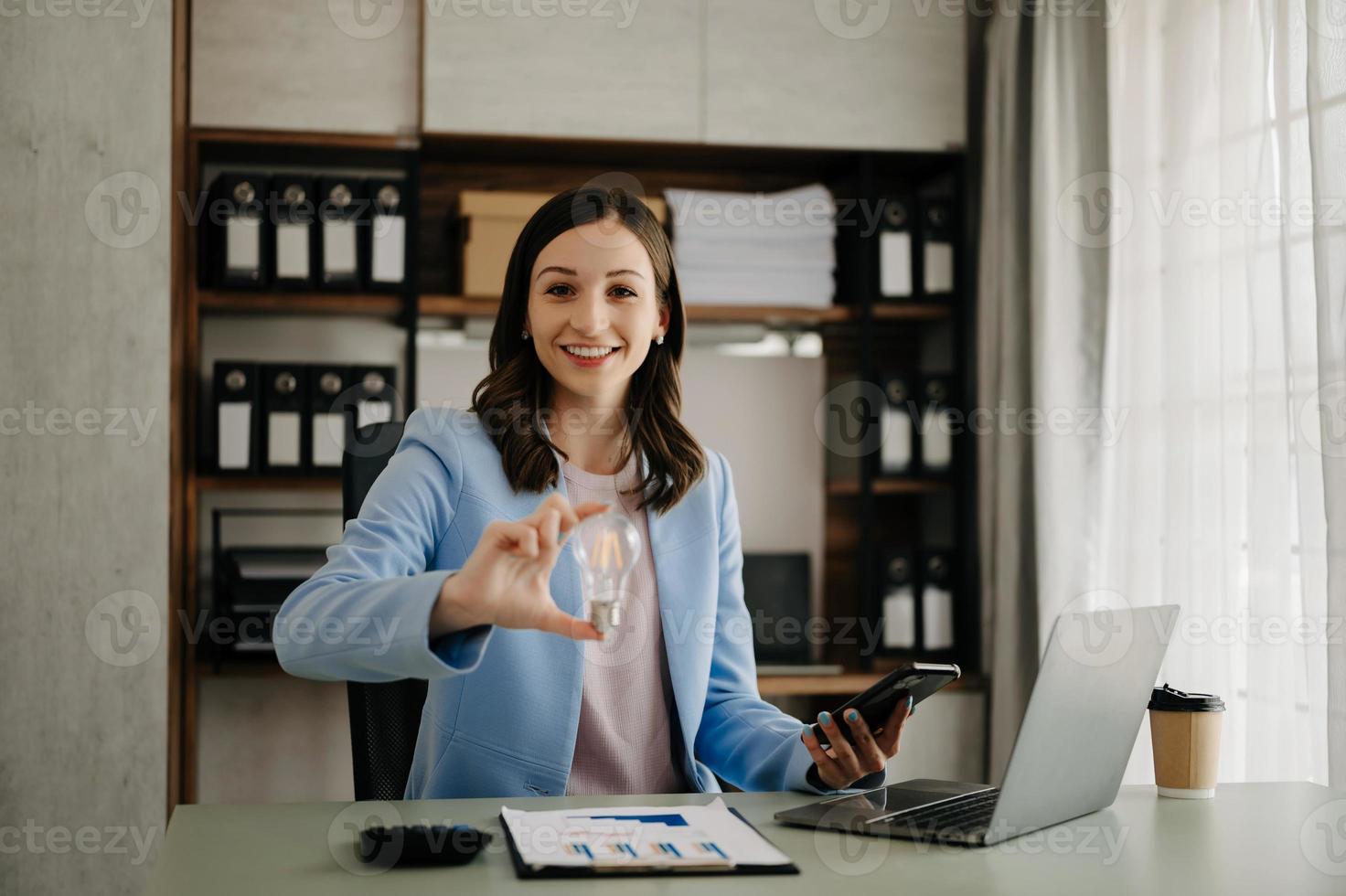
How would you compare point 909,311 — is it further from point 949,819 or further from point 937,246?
point 949,819

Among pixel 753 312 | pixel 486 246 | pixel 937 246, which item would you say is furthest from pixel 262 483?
pixel 937 246

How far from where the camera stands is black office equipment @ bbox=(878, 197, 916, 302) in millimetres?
2939

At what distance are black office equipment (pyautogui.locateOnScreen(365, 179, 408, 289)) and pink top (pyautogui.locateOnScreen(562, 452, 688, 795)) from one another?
1319 mm

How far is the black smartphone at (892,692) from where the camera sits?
117cm

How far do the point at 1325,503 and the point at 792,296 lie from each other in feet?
4.61

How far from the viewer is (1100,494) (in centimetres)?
256

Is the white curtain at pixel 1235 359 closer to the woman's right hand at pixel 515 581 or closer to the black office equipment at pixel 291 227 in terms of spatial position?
the woman's right hand at pixel 515 581

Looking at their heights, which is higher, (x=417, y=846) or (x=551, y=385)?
(x=551, y=385)

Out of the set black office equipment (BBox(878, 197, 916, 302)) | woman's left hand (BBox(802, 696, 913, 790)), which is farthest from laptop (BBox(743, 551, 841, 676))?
woman's left hand (BBox(802, 696, 913, 790))

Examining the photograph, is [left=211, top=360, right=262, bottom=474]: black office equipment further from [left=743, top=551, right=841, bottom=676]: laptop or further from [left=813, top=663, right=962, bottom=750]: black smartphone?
[left=813, top=663, right=962, bottom=750]: black smartphone

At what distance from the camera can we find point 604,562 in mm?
1021

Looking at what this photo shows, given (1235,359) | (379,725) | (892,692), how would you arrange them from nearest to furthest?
(892,692), (379,725), (1235,359)

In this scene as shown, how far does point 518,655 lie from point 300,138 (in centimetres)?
169

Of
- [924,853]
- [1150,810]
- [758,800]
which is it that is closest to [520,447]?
[758,800]
